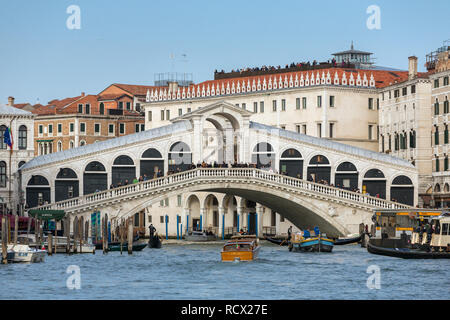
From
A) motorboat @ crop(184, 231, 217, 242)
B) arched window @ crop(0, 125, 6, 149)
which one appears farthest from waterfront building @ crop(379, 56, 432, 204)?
arched window @ crop(0, 125, 6, 149)

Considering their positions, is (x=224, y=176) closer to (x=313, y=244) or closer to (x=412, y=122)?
(x=313, y=244)

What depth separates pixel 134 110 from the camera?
109 meters

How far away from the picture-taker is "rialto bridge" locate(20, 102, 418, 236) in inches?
3002

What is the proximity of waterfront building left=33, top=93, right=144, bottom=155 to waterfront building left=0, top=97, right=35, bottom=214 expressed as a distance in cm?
2675

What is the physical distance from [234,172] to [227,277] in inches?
840

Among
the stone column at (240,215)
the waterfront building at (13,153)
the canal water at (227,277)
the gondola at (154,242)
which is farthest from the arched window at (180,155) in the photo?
the canal water at (227,277)

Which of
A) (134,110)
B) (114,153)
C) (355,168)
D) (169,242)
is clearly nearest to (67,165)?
(114,153)

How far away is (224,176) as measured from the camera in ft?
250

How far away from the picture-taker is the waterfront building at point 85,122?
106562mm

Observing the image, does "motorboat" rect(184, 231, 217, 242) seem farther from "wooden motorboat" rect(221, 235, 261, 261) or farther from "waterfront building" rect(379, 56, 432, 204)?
"wooden motorboat" rect(221, 235, 261, 261)
